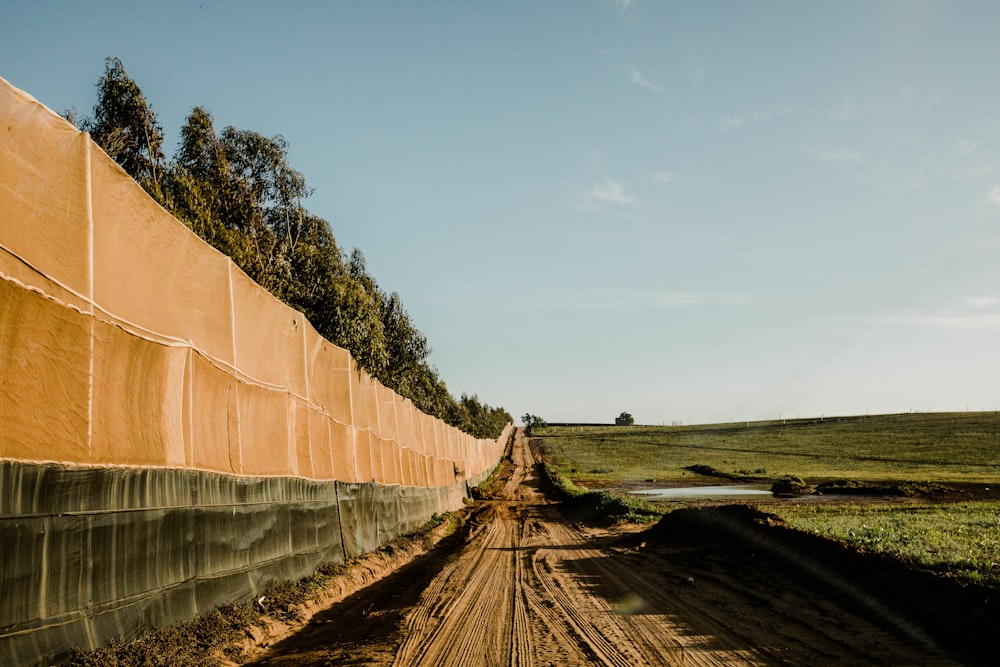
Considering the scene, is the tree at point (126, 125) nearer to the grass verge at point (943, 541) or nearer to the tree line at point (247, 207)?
the tree line at point (247, 207)

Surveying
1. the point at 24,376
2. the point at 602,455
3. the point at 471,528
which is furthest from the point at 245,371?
the point at 602,455

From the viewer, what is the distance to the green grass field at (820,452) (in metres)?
57.2

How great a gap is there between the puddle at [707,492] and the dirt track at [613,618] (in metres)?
24.4

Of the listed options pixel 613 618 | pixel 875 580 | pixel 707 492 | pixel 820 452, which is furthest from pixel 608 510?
pixel 820 452

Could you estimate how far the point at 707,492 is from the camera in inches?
1761

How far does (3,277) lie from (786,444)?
305ft

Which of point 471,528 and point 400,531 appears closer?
point 400,531

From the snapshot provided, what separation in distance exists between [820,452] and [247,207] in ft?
222

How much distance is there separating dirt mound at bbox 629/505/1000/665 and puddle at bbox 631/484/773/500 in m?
22.4

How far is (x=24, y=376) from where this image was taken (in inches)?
242

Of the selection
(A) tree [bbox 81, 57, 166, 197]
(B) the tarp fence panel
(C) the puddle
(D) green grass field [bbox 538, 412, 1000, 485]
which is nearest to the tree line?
(A) tree [bbox 81, 57, 166, 197]

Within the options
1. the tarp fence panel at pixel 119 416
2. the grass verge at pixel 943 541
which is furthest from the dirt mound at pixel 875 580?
the tarp fence panel at pixel 119 416

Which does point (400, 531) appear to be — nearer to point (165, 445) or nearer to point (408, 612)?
point (408, 612)

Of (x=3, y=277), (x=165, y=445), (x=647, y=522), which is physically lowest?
(x=647, y=522)
